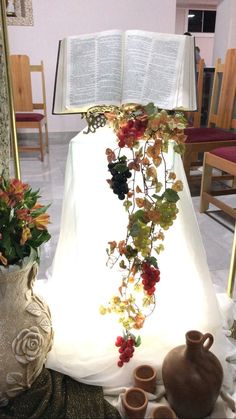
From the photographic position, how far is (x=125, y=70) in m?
0.95

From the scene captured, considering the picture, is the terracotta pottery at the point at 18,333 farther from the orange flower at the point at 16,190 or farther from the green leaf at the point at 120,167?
the green leaf at the point at 120,167

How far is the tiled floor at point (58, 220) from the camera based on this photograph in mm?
1861

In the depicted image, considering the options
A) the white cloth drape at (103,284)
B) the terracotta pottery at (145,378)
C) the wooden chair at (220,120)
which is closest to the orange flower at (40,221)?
the white cloth drape at (103,284)

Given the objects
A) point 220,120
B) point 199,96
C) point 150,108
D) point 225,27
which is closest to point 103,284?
point 150,108

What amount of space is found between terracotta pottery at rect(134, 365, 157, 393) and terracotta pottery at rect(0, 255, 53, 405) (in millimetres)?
273

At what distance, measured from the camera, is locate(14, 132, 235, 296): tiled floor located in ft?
6.11

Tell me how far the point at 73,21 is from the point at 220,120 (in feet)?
Answer: 7.68

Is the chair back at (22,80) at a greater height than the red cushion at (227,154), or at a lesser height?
greater

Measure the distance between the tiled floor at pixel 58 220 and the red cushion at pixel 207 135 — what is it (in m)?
0.44

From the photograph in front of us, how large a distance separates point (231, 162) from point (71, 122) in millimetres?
2800

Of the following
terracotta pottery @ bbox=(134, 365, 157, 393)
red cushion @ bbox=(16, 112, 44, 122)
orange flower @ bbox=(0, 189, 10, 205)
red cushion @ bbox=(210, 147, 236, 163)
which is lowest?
terracotta pottery @ bbox=(134, 365, 157, 393)

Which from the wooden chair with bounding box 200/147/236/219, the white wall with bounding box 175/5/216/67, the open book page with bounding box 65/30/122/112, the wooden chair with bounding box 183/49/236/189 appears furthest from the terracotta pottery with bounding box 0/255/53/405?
the white wall with bounding box 175/5/216/67

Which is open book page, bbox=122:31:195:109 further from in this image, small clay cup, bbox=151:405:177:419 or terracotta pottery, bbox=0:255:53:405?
small clay cup, bbox=151:405:177:419

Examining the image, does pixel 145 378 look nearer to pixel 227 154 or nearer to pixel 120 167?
pixel 120 167
